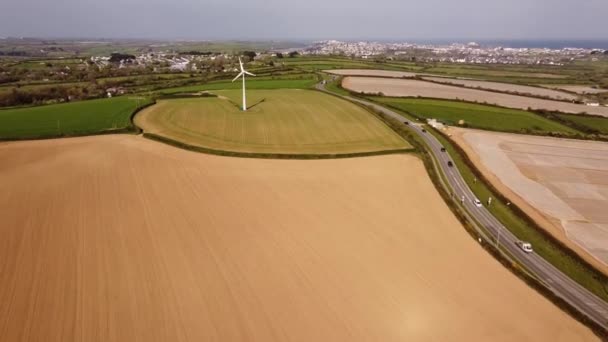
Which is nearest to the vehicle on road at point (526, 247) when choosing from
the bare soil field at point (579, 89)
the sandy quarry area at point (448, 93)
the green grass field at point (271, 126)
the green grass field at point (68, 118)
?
the green grass field at point (271, 126)

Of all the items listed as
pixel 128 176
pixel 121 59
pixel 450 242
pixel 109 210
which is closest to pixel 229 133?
pixel 128 176

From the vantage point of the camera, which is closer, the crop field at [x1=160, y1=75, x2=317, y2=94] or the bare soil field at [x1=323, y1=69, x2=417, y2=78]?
the crop field at [x1=160, y1=75, x2=317, y2=94]

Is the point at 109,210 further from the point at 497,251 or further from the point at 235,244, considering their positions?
the point at 497,251

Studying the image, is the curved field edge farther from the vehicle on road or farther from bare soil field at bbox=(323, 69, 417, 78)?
bare soil field at bbox=(323, 69, 417, 78)

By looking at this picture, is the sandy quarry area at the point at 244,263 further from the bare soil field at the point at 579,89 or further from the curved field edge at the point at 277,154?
the bare soil field at the point at 579,89

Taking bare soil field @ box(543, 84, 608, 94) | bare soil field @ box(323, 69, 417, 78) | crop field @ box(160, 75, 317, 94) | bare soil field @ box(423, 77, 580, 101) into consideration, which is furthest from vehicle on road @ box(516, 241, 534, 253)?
bare soil field @ box(323, 69, 417, 78)

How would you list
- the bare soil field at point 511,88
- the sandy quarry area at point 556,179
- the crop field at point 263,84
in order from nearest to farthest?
the sandy quarry area at point 556,179 → the crop field at point 263,84 → the bare soil field at point 511,88
